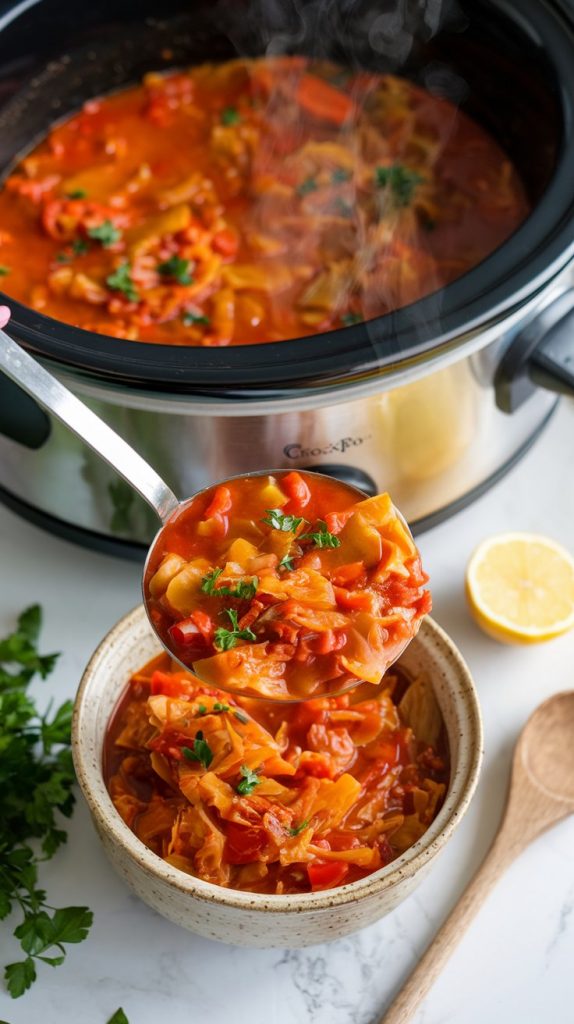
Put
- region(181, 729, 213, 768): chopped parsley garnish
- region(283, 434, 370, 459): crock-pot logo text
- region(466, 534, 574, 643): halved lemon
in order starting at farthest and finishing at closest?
region(466, 534, 574, 643): halved lemon < region(283, 434, 370, 459): crock-pot logo text < region(181, 729, 213, 768): chopped parsley garnish

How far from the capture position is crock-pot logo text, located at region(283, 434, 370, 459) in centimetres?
234

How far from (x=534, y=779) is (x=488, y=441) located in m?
0.74

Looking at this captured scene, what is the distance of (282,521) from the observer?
193 centimetres

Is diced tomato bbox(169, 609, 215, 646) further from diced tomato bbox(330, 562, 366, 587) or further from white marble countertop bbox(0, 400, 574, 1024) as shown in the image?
white marble countertop bbox(0, 400, 574, 1024)

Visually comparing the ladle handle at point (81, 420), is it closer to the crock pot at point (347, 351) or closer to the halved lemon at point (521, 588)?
the crock pot at point (347, 351)

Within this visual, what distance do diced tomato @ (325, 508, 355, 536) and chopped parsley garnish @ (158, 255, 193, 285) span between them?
102 centimetres

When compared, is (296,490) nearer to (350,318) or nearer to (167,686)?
(167,686)

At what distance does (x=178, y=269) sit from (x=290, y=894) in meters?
1.48

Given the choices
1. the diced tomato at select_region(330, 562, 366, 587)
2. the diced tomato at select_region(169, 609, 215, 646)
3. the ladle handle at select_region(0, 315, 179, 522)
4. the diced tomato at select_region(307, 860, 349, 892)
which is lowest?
the diced tomato at select_region(307, 860, 349, 892)

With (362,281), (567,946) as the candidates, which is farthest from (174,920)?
(362,281)

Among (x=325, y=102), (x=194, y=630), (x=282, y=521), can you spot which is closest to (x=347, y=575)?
→ (x=282, y=521)

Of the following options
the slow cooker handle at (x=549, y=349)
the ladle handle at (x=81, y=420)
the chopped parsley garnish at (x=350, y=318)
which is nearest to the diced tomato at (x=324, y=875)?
the ladle handle at (x=81, y=420)

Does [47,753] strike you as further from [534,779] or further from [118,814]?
[534,779]

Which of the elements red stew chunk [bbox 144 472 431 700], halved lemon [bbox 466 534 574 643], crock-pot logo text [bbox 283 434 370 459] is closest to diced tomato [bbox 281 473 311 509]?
red stew chunk [bbox 144 472 431 700]
